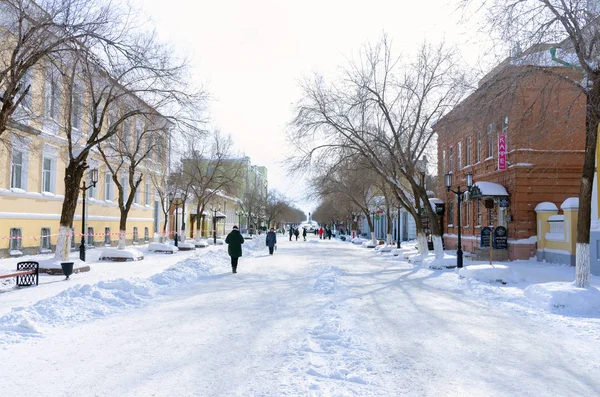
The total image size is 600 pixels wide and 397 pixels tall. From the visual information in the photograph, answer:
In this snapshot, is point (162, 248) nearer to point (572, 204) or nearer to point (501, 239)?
point (501, 239)

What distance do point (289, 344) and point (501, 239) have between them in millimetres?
19360

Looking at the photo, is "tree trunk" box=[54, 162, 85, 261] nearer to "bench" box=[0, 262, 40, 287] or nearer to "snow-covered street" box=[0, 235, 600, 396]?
"bench" box=[0, 262, 40, 287]

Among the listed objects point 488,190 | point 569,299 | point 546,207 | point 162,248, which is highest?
point 488,190

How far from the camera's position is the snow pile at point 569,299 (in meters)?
9.57

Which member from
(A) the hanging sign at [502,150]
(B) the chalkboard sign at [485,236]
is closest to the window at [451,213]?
(B) the chalkboard sign at [485,236]

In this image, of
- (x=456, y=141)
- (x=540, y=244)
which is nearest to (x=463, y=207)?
(x=456, y=141)

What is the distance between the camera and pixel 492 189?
936 inches

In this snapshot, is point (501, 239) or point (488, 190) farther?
point (488, 190)

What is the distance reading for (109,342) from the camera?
664cm

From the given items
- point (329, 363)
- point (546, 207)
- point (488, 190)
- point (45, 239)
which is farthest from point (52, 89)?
point (546, 207)

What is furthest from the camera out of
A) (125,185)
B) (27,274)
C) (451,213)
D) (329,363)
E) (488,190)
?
(125,185)

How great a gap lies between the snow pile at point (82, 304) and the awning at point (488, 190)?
15199mm

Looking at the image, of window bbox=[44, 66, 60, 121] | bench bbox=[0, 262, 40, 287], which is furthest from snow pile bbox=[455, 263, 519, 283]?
window bbox=[44, 66, 60, 121]

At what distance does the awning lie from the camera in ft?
76.9
